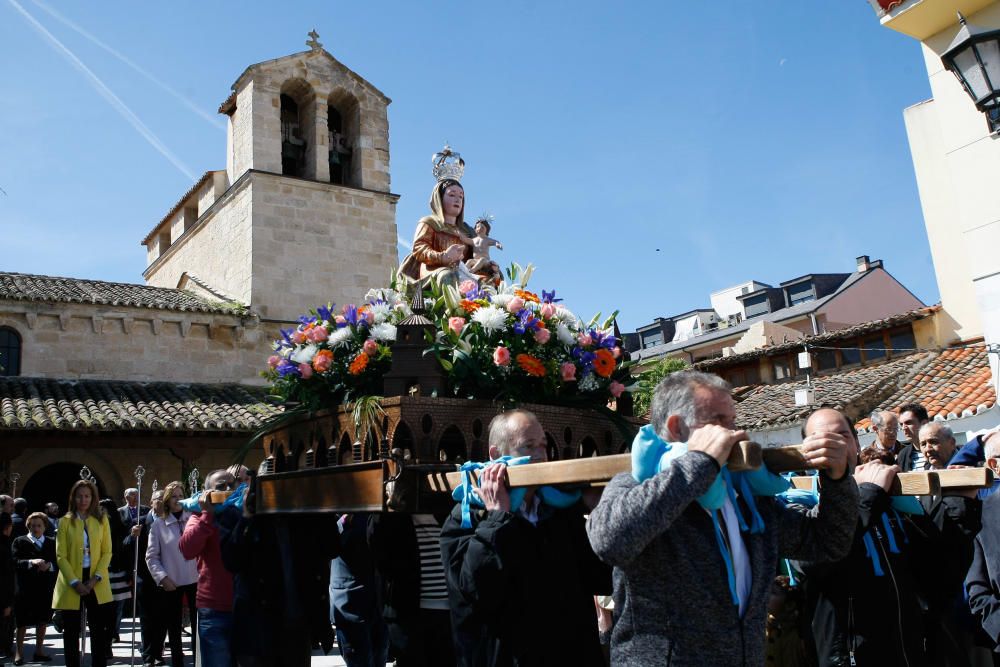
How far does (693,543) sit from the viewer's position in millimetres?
2408

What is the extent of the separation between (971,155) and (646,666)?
34.8 ft

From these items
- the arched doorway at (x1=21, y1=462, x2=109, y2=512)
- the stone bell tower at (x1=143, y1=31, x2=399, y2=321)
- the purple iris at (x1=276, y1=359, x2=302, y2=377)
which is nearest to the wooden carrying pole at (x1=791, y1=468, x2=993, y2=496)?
the purple iris at (x1=276, y1=359, x2=302, y2=377)

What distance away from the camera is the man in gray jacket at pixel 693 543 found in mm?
2260

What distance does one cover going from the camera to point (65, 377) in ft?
67.2

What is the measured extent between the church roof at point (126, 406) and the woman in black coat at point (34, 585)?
619cm

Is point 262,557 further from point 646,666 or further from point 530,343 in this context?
point 646,666

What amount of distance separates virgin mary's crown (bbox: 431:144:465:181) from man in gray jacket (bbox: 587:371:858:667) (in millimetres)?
3991

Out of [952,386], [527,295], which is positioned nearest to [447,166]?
[527,295]

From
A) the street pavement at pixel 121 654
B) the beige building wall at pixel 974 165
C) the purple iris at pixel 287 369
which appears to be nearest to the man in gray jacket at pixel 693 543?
the purple iris at pixel 287 369

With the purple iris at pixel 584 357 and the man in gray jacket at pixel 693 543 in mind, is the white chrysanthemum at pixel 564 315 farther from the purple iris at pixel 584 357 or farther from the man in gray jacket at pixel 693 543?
the man in gray jacket at pixel 693 543

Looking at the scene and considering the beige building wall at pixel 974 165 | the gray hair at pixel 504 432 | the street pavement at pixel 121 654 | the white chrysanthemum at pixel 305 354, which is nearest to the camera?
the gray hair at pixel 504 432

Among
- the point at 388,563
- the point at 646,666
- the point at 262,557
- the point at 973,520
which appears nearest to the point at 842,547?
the point at 646,666

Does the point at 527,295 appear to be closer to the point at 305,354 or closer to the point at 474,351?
the point at 474,351

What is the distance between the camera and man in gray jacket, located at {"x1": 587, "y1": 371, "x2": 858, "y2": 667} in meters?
2.26
